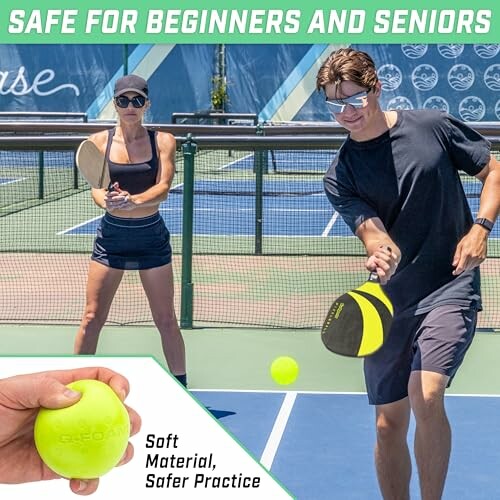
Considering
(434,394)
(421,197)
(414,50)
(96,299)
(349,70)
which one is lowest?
(96,299)

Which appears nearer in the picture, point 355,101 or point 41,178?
point 355,101

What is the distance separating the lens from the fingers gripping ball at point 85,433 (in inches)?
133

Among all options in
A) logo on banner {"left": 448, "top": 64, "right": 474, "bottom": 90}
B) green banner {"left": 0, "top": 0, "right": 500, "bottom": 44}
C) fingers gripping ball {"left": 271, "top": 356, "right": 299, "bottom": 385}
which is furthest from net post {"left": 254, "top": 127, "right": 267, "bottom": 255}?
green banner {"left": 0, "top": 0, "right": 500, "bottom": 44}

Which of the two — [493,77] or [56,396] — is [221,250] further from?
[493,77]

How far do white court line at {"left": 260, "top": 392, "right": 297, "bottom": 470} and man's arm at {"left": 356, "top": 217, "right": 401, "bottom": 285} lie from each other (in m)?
1.83

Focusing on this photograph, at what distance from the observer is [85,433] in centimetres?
338

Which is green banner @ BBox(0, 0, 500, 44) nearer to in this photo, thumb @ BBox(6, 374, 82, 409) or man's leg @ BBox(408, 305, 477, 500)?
man's leg @ BBox(408, 305, 477, 500)

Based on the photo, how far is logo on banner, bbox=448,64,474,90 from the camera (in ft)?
106

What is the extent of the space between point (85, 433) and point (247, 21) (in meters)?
A: 34.2

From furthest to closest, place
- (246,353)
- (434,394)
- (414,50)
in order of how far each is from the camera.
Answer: (414,50) < (246,353) < (434,394)

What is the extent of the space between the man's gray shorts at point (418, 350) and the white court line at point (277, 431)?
52.2 inches

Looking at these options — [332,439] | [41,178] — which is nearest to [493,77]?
[41,178]

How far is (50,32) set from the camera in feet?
117

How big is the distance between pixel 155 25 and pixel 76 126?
2686cm
